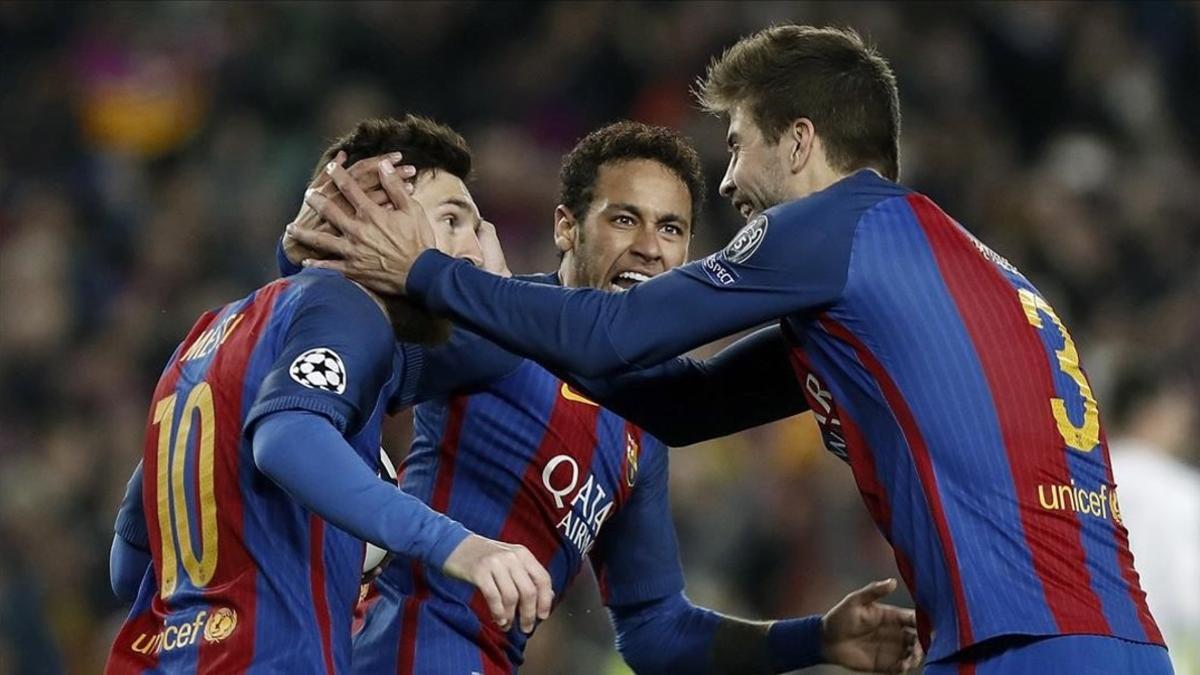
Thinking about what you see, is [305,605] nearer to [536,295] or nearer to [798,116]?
[536,295]

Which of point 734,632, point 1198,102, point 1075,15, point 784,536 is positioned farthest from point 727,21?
point 734,632

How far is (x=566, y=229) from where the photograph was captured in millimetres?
5203

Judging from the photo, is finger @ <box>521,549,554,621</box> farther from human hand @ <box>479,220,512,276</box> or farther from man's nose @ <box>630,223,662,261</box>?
man's nose @ <box>630,223,662,261</box>

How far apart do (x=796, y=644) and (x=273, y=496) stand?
161cm

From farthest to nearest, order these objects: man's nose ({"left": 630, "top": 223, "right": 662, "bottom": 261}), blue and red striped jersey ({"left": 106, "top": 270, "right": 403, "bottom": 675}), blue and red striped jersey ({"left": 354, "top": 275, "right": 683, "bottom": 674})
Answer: man's nose ({"left": 630, "top": 223, "right": 662, "bottom": 261}) < blue and red striped jersey ({"left": 354, "top": 275, "right": 683, "bottom": 674}) < blue and red striped jersey ({"left": 106, "top": 270, "right": 403, "bottom": 675})

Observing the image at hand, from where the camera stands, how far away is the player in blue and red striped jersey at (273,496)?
3.28 m

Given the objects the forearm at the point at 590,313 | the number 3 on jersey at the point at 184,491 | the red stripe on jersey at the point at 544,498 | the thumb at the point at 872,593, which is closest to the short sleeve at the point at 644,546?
the red stripe on jersey at the point at 544,498

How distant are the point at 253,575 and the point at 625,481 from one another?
1.32m

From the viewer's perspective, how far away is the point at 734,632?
4.84m

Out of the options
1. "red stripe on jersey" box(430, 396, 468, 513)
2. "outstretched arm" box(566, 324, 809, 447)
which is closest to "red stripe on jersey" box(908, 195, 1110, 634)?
"outstretched arm" box(566, 324, 809, 447)

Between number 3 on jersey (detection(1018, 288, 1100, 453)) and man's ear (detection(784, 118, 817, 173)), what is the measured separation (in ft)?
1.68

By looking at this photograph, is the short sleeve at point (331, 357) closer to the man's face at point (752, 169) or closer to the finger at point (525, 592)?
the finger at point (525, 592)

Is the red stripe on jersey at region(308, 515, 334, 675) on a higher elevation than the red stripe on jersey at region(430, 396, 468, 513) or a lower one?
lower

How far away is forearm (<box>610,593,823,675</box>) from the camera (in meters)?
4.72
